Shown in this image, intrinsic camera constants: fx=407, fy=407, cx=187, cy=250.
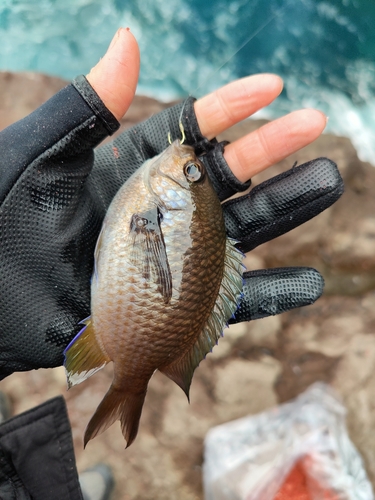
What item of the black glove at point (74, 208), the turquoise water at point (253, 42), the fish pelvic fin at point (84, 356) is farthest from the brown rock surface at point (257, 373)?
the turquoise water at point (253, 42)

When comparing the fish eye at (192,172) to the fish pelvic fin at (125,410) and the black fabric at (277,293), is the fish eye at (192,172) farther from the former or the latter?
the fish pelvic fin at (125,410)

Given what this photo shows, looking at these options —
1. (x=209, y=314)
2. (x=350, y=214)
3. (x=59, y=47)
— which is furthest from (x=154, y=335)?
(x=59, y=47)

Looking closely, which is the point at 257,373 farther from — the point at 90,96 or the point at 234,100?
the point at 90,96

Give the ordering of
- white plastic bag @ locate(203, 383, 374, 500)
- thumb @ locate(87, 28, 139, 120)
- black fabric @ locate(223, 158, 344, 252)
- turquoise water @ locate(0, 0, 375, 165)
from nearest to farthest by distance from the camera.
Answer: thumb @ locate(87, 28, 139, 120), black fabric @ locate(223, 158, 344, 252), white plastic bag @ locate(203, 383, 374, 500), turquoise water @ locate(0, 0, 375, 165)

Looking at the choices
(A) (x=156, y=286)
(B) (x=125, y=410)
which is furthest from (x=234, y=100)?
(B) (x=125, y=410)

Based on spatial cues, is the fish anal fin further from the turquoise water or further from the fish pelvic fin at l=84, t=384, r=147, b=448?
the turquoise water

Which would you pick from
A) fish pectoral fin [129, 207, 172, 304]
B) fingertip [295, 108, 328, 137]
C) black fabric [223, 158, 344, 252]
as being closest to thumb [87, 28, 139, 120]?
fish pectoral fin [129, 207, 172, 304]
